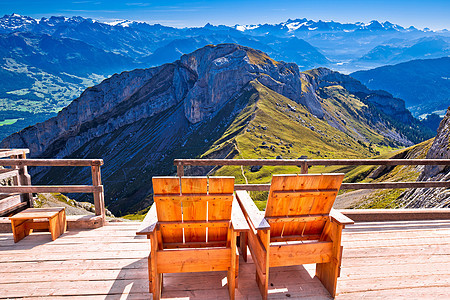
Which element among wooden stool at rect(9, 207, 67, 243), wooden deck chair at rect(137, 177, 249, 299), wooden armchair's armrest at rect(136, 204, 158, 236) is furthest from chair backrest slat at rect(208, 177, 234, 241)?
wooden stool at rect(9, 207, 67, 243)

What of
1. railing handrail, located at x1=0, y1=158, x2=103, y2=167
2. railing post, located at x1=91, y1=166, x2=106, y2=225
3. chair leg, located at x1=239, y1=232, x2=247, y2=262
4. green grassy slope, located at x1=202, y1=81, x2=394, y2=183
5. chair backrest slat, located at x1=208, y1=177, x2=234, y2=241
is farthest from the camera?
green grassy slope, located at x1=202, y1=81, x2=394, y2=183

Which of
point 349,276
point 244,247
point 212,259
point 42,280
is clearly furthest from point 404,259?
point 42,280

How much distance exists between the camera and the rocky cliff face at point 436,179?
13.0 metres

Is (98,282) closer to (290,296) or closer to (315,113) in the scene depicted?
(290,296)

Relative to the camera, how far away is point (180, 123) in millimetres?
169625

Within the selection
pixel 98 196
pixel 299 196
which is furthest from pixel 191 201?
pixel 98 196

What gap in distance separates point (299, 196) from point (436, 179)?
1766cm

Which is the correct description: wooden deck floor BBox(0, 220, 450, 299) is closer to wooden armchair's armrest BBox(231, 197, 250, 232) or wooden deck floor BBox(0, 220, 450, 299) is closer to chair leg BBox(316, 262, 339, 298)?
chair leg BBox(316, 262, 339, 298)

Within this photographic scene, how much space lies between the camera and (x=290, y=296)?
198 inches

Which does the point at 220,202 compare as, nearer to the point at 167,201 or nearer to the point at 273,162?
the point at 167,201

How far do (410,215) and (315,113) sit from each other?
20146 centimetres

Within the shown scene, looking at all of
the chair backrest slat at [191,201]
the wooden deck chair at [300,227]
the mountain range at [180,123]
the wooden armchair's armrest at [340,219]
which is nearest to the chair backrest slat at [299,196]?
the wooden deck chair at [300,227]

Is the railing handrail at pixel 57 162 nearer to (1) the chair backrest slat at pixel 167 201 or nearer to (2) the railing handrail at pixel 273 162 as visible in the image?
(2) the railing handrail at pixel 273 162

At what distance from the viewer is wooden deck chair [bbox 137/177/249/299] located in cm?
462
